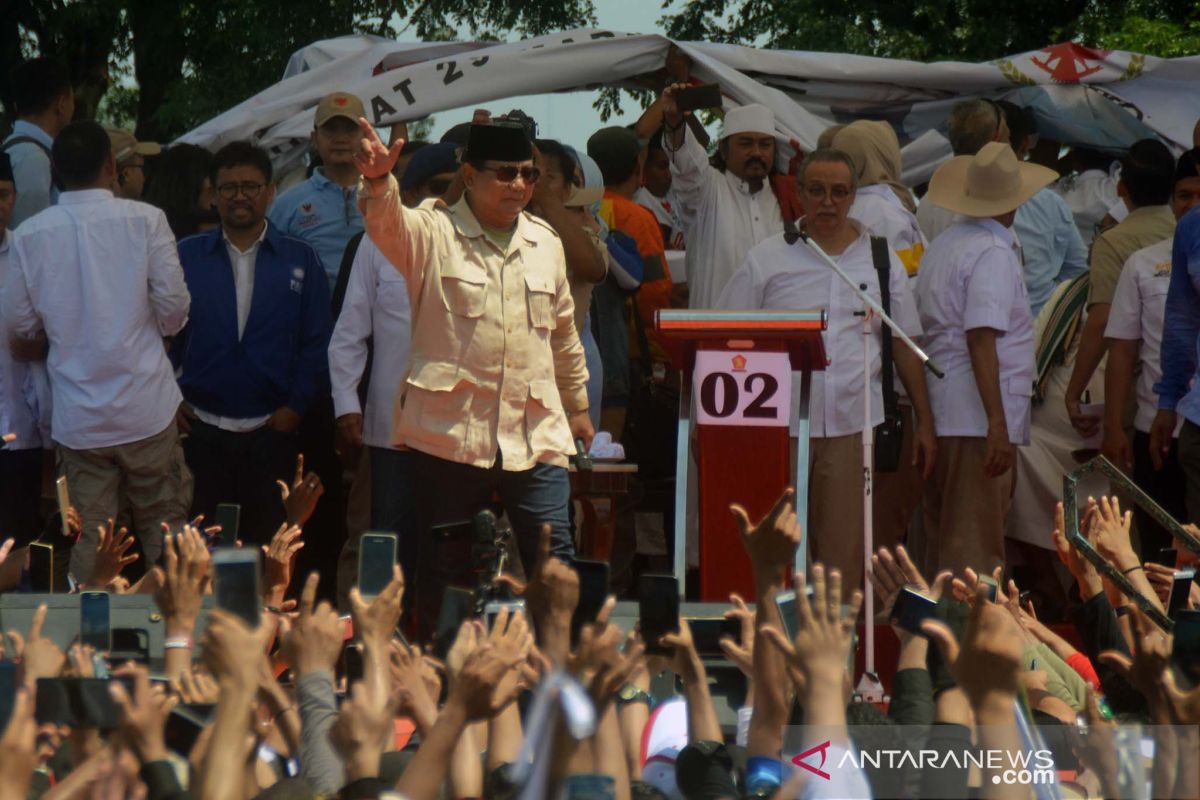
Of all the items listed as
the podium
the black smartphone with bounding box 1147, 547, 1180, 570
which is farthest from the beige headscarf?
the podium

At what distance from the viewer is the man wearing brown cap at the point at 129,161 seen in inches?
306

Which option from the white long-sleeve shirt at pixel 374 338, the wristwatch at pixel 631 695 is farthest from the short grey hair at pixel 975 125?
the wristwatch at pixel 631 695

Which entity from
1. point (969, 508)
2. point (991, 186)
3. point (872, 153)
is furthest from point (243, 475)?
point (991, 186)

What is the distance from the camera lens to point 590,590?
3.89m

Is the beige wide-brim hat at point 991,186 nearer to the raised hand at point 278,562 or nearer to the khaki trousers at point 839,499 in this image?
the khaki trousers at point 839,499

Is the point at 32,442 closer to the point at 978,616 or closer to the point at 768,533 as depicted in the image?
the point at 768,533

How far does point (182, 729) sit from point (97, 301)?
3467mm

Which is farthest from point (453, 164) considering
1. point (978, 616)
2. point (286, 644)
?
point (978, 616)

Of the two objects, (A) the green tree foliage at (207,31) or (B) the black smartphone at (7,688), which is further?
(A) the green tree foliage at (207,31)

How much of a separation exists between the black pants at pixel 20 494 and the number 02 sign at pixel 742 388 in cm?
259

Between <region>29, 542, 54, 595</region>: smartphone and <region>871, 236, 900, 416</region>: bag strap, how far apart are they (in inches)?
117

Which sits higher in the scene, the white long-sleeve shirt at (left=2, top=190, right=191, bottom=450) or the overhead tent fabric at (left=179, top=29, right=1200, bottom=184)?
the overhead tent fabric at (left=179, top=29, right=1200, bottom=184)

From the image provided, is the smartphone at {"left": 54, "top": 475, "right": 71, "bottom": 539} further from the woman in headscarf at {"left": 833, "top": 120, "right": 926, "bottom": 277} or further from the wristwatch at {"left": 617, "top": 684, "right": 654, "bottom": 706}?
the woman in headscarf at {"left": 833, "top": 120, "right": 926, "bottom": 277}

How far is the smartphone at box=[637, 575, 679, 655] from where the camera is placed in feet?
12.9
